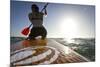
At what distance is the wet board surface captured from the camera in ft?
6.24

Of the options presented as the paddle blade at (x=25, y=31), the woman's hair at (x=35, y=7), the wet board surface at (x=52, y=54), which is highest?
the woman's hair at (x=35, y=7)

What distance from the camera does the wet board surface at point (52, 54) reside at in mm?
1902

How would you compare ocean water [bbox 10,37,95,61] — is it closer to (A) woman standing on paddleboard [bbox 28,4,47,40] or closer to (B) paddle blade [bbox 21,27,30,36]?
(A) woman standing on paddleboard [bbox 28,4,47,40]

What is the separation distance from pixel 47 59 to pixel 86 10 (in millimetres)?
715

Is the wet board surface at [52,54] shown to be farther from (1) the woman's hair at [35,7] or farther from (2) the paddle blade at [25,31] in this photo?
(1) the woman's hair at [35,7]

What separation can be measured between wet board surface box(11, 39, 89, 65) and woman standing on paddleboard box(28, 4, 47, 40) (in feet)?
0.38

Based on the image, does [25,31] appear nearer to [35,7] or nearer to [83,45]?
[35,7]

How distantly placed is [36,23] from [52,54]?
1.22 feet

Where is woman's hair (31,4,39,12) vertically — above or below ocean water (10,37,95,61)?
above

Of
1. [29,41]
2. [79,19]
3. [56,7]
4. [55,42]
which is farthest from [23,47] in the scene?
[79,19]

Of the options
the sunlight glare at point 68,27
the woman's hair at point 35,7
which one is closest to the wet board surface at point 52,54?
the sunlight glare at point 68,27

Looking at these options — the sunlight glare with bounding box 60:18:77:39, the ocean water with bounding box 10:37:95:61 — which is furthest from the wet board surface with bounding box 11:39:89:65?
the sunlight glare with bounding box 60:18:77:39

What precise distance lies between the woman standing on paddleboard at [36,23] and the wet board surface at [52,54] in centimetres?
12

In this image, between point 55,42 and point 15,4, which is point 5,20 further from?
point 55,42
